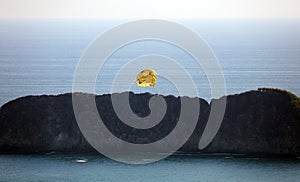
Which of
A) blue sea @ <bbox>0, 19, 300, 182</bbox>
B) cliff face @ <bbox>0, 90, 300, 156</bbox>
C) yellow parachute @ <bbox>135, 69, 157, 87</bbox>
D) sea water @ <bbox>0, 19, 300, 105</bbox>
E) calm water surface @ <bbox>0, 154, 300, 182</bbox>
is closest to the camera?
calm water surface @ <bbox>0, 154, 300, 182</bbox>

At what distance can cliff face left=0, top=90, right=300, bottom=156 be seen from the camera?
72875 mm

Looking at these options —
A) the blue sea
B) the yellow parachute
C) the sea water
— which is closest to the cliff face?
the blue sea

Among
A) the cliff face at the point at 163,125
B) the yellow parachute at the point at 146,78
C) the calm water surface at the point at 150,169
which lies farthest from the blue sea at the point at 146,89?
the yellow parachute at the point at 146,78

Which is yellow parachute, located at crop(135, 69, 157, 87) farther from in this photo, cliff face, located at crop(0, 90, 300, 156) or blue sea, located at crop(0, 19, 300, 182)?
blue sea, located at crop(0, 19, 300, 182)

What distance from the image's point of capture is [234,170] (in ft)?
228

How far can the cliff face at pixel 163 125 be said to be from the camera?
7288cm

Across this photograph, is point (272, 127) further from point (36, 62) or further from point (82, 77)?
point (36, 62)

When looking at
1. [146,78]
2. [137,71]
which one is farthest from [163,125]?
[137,71]

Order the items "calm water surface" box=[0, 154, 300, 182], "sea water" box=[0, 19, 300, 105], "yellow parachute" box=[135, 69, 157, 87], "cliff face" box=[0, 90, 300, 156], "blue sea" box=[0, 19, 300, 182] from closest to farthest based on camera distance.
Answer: "calm water surface" box=[0, 154, 300, 182], "blue sea" box=[0, 19, 300, 182], "cliff face" box=[0, 90, 300, 156], "yellow parachute" box=[135, 69, 157, 87], "sea water" box=[0, 19, 300, 105]

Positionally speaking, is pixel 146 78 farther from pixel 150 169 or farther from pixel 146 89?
pixel 146 89

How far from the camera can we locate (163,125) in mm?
74750

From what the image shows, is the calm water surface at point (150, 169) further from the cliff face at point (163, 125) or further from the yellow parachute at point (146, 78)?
the yellow parachute at point (146, 78)

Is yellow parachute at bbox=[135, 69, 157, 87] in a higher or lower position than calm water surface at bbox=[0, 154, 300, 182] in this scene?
higher

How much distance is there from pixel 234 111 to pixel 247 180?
9.63 metres
